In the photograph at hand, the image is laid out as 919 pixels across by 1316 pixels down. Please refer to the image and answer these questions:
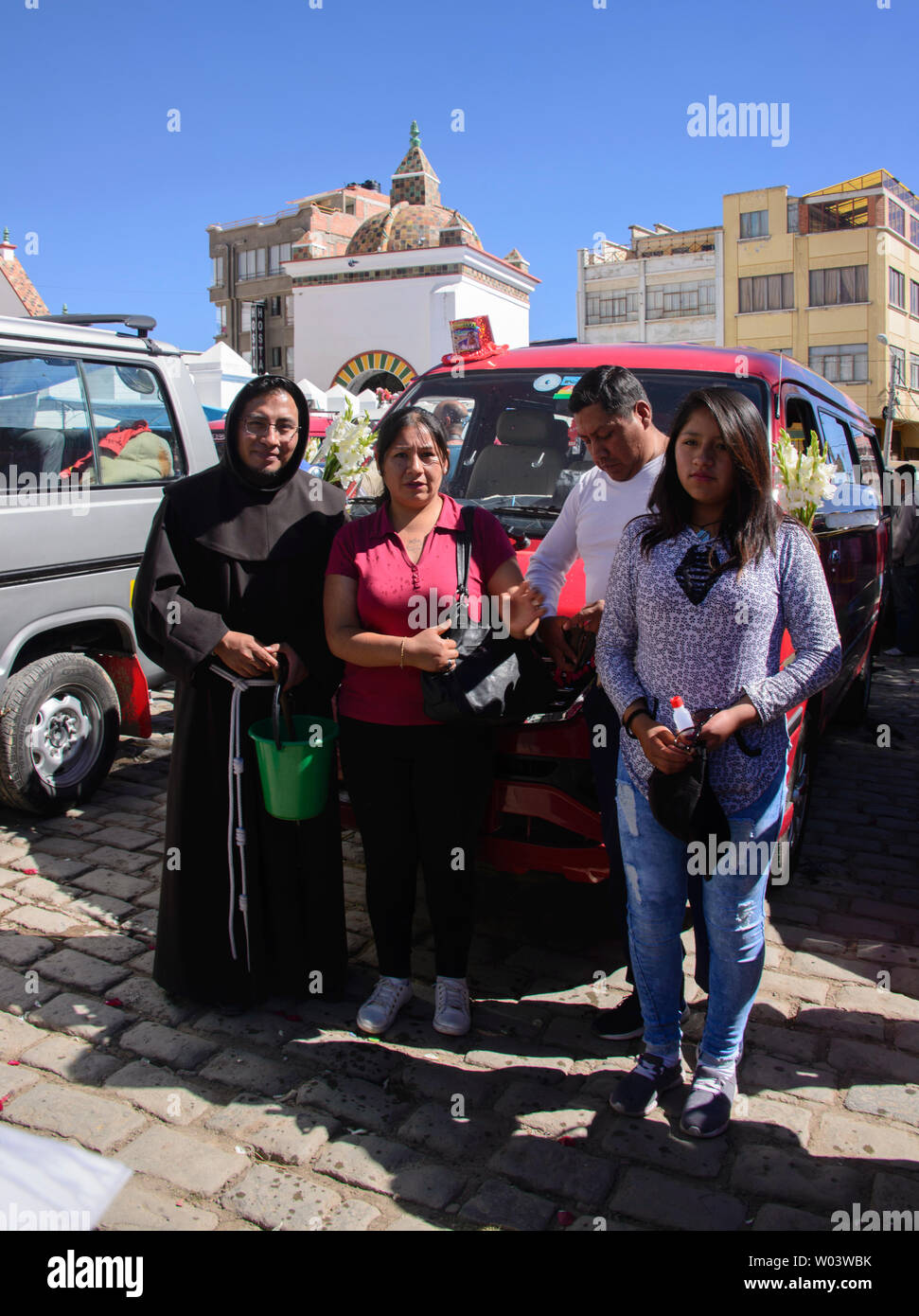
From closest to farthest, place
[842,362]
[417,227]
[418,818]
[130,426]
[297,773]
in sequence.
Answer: [297,773], [418,818], [130,426], [417,227], [842,362]

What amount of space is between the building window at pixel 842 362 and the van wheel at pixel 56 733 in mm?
48136

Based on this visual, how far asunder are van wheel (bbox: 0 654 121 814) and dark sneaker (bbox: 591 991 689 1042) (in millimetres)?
3185

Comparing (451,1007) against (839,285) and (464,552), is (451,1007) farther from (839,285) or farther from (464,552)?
(839,285)

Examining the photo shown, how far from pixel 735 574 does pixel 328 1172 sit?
75.7 inches

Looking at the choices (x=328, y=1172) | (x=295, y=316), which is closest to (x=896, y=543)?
(x=328, y=1172)

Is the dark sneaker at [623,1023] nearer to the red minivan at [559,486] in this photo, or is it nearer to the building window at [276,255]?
the red minivan at [559,486]

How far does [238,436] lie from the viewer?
3283 mm

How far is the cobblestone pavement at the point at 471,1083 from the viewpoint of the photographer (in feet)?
8.51

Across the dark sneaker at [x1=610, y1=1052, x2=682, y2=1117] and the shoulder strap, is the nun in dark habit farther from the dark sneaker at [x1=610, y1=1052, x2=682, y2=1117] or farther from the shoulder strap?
the dark sneaker at [x1=610, y1=1052, x2=682, y2=1117]

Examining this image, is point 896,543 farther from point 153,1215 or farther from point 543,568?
point 153,1215

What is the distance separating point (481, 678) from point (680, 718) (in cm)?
68

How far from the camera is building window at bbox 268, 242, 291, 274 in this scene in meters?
64.2

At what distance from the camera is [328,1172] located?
2678 mm

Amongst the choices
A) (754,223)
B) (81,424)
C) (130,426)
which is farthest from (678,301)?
(81,424)
